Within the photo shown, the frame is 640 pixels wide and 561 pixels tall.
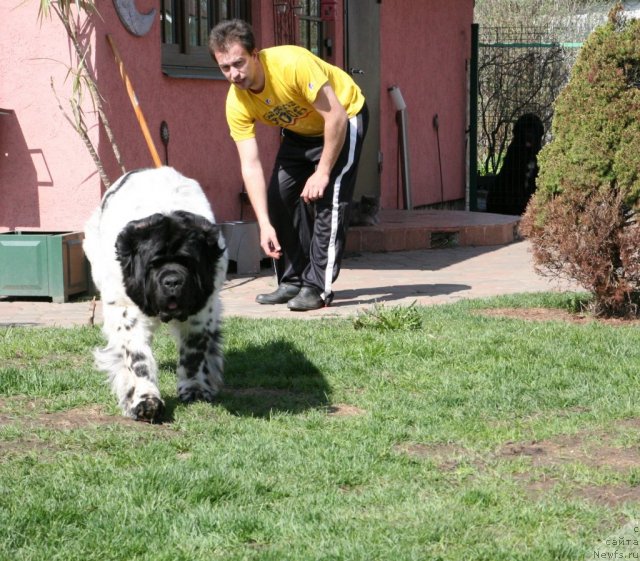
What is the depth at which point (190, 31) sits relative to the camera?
1007 centimetres

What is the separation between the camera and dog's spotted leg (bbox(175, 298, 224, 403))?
549 centimetres

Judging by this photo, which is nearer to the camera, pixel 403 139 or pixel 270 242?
pixel 270 242

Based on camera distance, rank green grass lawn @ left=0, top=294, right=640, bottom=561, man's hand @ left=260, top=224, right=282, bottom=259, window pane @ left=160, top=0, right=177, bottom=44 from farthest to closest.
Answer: window pane @ left=160, top=0, right=177, bottom=44, man's hand @ left=260, top=224, right=282, bottom=259, green grass lawn @ left=0, top=294, right=640, bottom=561

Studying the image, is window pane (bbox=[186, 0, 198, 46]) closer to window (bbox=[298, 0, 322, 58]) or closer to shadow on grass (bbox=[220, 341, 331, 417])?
window (bbox=[298, 0, 322, 58])

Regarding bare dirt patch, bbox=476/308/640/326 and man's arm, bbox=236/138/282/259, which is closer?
bare dirt patch, bbox=476/308/640/326

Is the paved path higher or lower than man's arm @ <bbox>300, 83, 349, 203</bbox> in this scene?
lower

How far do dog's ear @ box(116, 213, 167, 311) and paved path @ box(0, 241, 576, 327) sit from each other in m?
2.03

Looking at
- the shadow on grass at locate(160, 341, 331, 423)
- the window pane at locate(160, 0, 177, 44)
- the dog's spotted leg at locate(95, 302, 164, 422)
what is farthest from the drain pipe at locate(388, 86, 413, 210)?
the dog's spotted leg at locate(95, 302, 164, 422)

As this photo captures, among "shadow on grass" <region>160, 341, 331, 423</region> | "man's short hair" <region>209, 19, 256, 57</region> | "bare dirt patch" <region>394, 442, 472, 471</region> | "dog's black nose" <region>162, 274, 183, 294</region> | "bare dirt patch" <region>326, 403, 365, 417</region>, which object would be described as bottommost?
"bare dirt patch" <region>394, 442, 472, 471</region>

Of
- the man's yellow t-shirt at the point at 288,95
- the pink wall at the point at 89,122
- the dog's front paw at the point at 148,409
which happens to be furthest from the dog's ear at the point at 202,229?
the pink wall at the point at 89,122

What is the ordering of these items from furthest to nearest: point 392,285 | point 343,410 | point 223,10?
point 223,10
point 392,285
point 343,410

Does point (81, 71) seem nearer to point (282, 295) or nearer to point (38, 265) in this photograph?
point (38, 265)

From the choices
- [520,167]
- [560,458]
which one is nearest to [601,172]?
[560,458]

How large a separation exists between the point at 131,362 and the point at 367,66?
8.59 m
